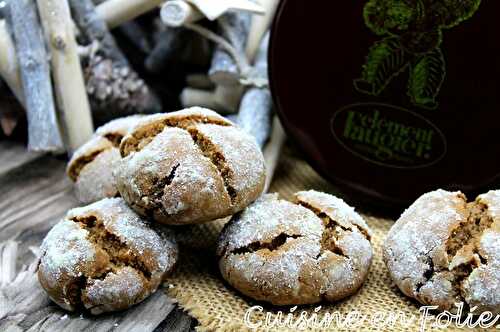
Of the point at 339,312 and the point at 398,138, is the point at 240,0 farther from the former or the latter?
the point at 339,312


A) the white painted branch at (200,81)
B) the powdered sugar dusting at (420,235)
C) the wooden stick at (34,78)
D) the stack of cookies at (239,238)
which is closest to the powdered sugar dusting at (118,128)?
the wooden stick at (34,78)

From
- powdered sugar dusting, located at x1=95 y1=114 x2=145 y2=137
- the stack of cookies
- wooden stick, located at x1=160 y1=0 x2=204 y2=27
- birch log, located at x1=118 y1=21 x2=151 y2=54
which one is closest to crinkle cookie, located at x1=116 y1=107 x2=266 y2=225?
the stack of cookies

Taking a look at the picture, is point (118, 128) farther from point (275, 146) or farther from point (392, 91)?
point (392, 91)

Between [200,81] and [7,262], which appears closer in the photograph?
[7,262]

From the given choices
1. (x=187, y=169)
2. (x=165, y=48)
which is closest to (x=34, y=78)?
(x=165, y=48)

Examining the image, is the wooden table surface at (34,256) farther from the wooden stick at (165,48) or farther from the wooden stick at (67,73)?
the wooden stick at (165,48)

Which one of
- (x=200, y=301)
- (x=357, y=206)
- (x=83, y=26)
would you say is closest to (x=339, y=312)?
(x=200, y=301)
